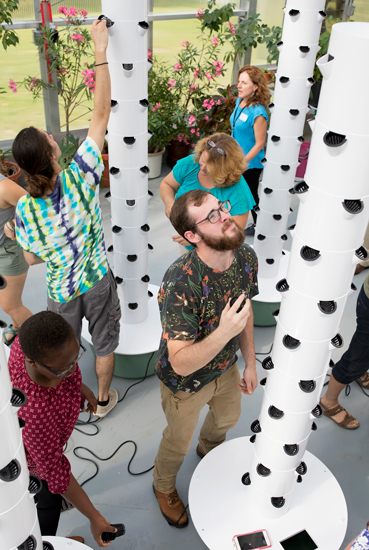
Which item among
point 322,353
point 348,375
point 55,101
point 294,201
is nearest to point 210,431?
point 348,375

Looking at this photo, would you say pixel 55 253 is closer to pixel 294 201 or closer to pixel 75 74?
pixel 75 74

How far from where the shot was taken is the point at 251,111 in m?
3.60

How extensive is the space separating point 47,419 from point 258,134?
276 centimetres

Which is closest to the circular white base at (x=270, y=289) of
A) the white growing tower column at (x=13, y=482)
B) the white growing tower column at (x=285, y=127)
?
the white growing tower column at (x=285, y=127)

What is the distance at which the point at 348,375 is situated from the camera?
267 cm

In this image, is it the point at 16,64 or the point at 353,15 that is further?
the point at 353,15

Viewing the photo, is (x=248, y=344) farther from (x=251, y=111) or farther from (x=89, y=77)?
(x=89, y=77)

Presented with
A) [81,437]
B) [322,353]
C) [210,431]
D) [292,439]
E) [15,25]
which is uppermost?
[15,25]

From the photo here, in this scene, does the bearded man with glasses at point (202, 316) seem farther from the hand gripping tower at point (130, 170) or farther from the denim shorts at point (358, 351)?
the hand gripping tower at point (130, 170)

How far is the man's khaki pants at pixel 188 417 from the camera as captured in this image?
2.05 m

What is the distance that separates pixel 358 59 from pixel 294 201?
4.37m

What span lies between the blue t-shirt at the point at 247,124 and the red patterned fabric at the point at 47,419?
2.57 metres

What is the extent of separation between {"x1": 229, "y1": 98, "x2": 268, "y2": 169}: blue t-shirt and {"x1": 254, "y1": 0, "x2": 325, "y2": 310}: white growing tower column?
0.61 m

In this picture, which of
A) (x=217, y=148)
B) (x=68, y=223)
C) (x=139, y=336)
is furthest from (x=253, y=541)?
(x=217, y=148)
